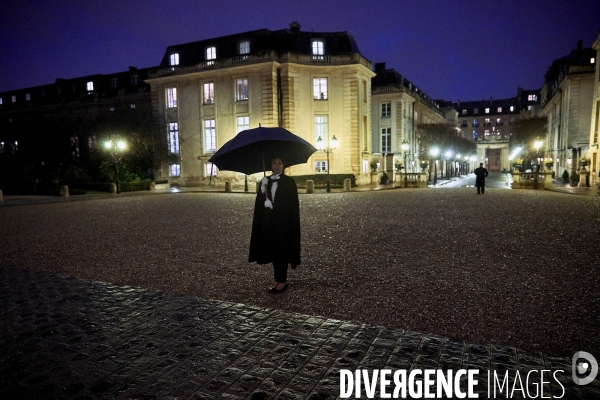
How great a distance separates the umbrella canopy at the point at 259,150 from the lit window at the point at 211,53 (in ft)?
121

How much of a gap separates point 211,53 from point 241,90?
5801mm

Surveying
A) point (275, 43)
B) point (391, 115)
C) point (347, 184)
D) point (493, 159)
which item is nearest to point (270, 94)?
point (275, 43)

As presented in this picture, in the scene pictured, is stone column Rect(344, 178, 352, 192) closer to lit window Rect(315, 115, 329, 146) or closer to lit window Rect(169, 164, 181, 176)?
lit window Rect(315, 115, 329, 146)

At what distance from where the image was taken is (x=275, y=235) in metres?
5.93

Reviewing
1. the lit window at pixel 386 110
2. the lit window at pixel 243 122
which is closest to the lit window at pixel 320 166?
the lit window at pixel 243 122

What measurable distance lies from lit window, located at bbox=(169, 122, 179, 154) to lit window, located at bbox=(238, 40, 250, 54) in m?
10.00

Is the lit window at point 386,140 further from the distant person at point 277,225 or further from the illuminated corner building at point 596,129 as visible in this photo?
the distant person at point 277,225

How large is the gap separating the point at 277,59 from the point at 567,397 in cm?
3649

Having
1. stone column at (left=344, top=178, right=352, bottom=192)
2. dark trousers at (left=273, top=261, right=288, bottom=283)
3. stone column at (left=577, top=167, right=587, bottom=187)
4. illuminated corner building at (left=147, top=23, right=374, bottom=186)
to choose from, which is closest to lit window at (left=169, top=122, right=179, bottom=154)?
illuminated corner building at (left=147, top=23, right=374, bottom=186)

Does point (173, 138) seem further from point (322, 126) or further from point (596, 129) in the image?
point (596, 129)

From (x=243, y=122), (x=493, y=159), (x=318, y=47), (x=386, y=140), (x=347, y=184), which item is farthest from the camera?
(x=493, y=159)

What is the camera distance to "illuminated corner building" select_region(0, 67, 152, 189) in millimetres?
41000

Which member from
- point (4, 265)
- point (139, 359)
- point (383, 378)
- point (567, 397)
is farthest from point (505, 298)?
point (4, 265)

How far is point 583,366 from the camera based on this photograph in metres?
3.62
